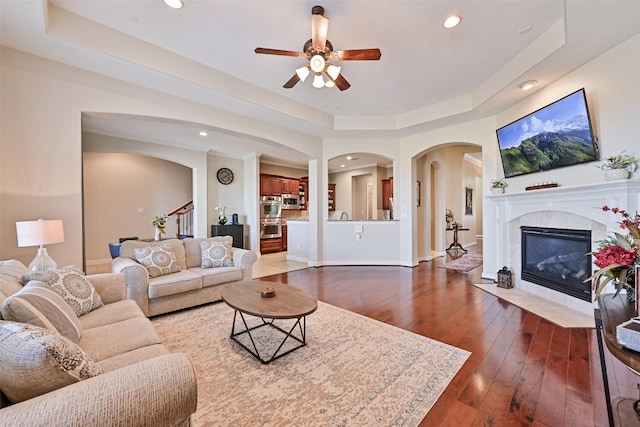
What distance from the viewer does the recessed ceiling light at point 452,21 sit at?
2.52 metres

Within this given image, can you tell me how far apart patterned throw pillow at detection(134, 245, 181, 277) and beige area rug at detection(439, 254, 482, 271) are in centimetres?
498

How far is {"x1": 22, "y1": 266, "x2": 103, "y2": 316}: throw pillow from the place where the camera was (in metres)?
1.87

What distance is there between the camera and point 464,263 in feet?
Answer: 19.1

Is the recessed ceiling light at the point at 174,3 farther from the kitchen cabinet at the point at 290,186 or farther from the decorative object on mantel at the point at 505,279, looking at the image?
the kitchen cabinet at the point at 290,186

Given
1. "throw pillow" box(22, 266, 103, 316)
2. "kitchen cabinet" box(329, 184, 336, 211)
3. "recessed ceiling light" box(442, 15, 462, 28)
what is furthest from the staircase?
"recessed ceiling light" box(442, 15, 462, 28)

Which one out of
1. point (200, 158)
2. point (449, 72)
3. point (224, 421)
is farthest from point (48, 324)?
point (200, 158)

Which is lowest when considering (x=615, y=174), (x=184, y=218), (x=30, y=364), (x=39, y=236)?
(x=30, y=364)

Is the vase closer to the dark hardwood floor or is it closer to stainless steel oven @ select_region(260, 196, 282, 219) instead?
the dark hardwood floor

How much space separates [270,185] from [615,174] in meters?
7.05

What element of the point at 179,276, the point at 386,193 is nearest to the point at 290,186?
the point at 386,193

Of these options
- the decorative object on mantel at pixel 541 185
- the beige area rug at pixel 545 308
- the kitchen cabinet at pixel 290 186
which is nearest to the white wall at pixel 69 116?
the decorative object on mantel at pixel 541 185

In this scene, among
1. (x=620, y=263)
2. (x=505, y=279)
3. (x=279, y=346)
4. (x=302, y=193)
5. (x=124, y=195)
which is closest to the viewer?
(x=620, y=263)

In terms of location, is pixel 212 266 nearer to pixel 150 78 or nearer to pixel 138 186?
pixel 150 78

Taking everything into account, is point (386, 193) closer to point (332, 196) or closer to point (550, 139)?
point (332, 196)
